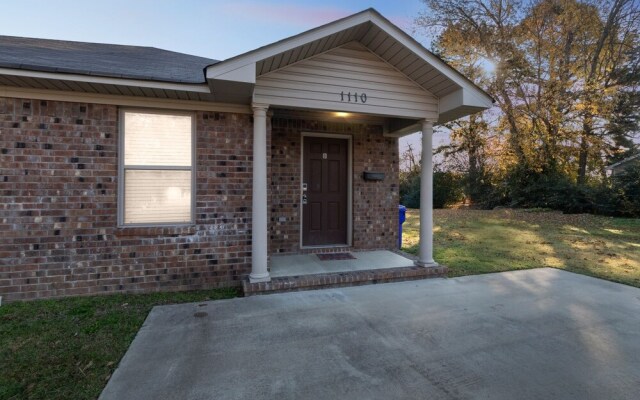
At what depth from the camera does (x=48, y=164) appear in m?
3.98

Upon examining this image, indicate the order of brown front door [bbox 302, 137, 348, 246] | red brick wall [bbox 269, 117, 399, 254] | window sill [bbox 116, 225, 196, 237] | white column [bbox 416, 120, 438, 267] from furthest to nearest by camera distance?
1. brown front door [bbox 302, 137, 348, 246]
2. red brick wall [bbox 269, 117, 399, 254]
3. white column [bbox 416, 120, 438, 267]
4. window sill [bbox 116, 225, 196, 237]

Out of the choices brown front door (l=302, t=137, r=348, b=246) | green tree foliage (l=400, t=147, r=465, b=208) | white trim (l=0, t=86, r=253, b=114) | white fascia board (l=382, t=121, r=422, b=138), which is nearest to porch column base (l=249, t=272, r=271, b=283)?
brown front door (l=302, t=137, r=348, b=246)

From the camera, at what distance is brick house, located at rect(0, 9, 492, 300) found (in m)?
3.89

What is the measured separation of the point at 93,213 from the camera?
4121 mm

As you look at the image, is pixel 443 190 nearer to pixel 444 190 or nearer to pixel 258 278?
pixel 444 190

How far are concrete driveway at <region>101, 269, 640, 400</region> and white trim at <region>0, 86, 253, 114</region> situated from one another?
8.30 feet

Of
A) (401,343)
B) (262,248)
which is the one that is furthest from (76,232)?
(401,343)

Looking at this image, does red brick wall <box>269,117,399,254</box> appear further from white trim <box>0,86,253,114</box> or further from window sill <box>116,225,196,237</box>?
window sill <box>116,225,196,237</box>

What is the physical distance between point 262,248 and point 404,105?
297 centimetres

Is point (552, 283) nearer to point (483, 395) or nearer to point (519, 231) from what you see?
point (483, 395)

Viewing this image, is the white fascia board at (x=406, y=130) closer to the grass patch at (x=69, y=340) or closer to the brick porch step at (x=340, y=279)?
the brick porch step at (x=340, y=279)

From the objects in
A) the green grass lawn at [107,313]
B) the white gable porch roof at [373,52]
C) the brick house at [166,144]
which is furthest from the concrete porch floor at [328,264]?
the white gable porch roof at [373,52]

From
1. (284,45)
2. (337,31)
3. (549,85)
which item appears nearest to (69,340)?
(284,45)

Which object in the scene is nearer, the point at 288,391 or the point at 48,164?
the point at 288,391
